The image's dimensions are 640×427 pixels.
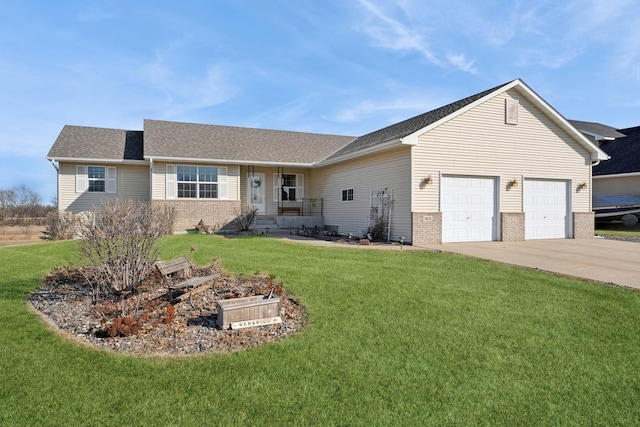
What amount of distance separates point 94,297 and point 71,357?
248 cm

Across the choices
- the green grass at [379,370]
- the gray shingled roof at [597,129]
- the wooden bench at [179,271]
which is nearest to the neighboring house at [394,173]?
the green grass at [379,370]

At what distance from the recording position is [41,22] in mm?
9672

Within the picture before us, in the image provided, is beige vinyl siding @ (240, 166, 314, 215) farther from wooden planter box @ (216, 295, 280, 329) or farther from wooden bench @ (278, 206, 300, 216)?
wooden planter box @ (216, 295, 280, 329)

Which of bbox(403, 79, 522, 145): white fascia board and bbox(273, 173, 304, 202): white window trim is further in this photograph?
bbox(273, 173, 304, 202): white window trim

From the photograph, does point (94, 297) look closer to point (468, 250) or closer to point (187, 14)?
point (187, 14)

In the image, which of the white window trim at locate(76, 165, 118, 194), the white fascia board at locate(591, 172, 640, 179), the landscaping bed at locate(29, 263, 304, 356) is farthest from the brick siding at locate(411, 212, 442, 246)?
the white fascia board at locate(591, 172, 640, 179)

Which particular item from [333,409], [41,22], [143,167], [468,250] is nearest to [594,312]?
[333,409]

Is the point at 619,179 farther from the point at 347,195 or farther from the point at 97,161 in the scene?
the point at 97,161

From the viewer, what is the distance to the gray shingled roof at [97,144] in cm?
1852

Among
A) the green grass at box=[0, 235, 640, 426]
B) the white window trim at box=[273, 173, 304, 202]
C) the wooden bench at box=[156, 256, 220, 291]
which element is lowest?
the green grass at box=[0, 235, 640, 426]

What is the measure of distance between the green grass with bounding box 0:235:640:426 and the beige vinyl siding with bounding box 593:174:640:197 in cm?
2239

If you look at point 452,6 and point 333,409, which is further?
point 452,6

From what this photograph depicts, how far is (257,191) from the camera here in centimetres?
2033

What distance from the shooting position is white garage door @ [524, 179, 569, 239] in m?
15.2
